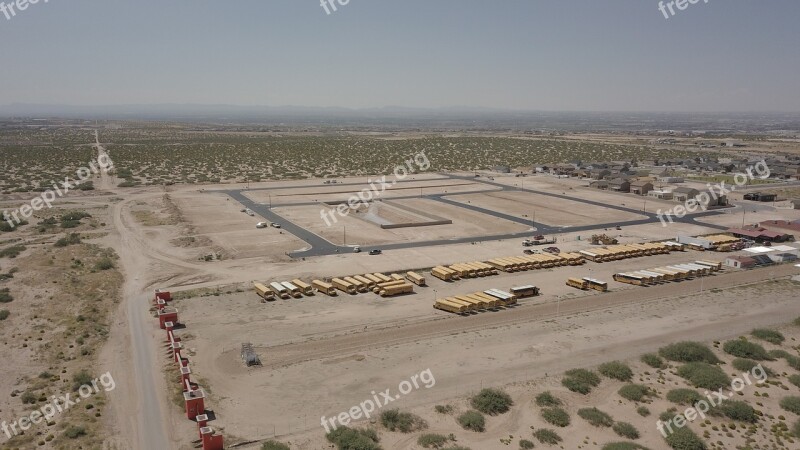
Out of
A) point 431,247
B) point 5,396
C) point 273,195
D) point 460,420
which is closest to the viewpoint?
point 460,420

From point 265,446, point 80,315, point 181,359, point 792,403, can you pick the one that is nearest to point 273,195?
point 80,315

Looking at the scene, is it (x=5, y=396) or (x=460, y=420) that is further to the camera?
(x=5, y=396)

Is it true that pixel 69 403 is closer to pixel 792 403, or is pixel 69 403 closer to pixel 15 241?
pixel 792 403

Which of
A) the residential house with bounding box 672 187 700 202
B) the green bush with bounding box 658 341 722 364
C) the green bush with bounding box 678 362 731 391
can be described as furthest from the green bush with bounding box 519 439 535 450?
the residential house with bounding box 672 187 700 202

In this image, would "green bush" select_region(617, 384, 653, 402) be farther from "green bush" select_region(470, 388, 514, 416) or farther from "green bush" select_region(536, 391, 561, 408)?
"green bush" select_region(470, 388, 514, 416)

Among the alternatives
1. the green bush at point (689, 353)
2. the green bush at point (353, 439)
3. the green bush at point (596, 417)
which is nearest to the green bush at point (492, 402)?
the green bush at point (596, 417)

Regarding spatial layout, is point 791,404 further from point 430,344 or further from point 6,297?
point 6,297

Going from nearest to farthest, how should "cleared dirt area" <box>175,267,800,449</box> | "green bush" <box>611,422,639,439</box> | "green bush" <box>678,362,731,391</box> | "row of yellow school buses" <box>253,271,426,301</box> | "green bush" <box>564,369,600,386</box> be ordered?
"green bush" <box>611,422,639,439</box> → "cleared dirt area" <box>175,267,800,449</box> → "green bush" <box>678,362,731,391</box> → "green bush" <box>564,369,600,386</box> → "row of yellow school buses" <box>253,271,426,301</box>
